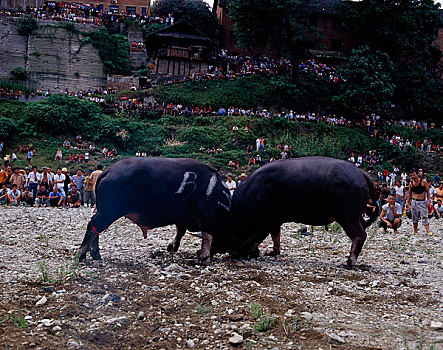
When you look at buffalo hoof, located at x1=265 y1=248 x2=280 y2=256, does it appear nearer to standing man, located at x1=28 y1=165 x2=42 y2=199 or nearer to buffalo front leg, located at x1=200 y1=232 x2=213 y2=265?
buffalo front leg, located at x1=200 y1=232 x2=213 y2=265

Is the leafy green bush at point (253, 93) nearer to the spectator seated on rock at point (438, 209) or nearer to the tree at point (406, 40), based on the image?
the tree at point (406, 40)

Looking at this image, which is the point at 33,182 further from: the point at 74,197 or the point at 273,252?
the point at 273,252

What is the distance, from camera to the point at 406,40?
45.8 metres

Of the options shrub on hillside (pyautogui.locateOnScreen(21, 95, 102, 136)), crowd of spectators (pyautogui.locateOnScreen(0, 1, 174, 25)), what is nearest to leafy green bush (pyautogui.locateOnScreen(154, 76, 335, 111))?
shrub on hillside (pyautogui.locateOnScreen(21, 95, 102, 136))

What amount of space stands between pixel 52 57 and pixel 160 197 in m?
46.0

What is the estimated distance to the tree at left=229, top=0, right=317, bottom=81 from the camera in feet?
145

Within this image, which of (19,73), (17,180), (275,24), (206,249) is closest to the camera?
(206,249)

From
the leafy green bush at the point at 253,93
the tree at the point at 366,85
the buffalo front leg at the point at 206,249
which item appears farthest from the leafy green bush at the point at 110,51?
the buffalo front leg at the point at 206,249

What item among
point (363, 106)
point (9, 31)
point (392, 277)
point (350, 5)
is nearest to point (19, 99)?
point (9, 31)

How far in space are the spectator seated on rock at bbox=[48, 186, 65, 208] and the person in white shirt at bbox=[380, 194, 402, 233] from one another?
1261 centimetres

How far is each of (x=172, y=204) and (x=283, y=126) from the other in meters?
32.7

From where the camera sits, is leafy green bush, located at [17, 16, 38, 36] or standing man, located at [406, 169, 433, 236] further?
leafy green bush, located at [17, 16, 38, 36]

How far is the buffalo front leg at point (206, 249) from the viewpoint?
902cm

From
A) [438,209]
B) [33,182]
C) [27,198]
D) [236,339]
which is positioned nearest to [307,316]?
[236,339]
